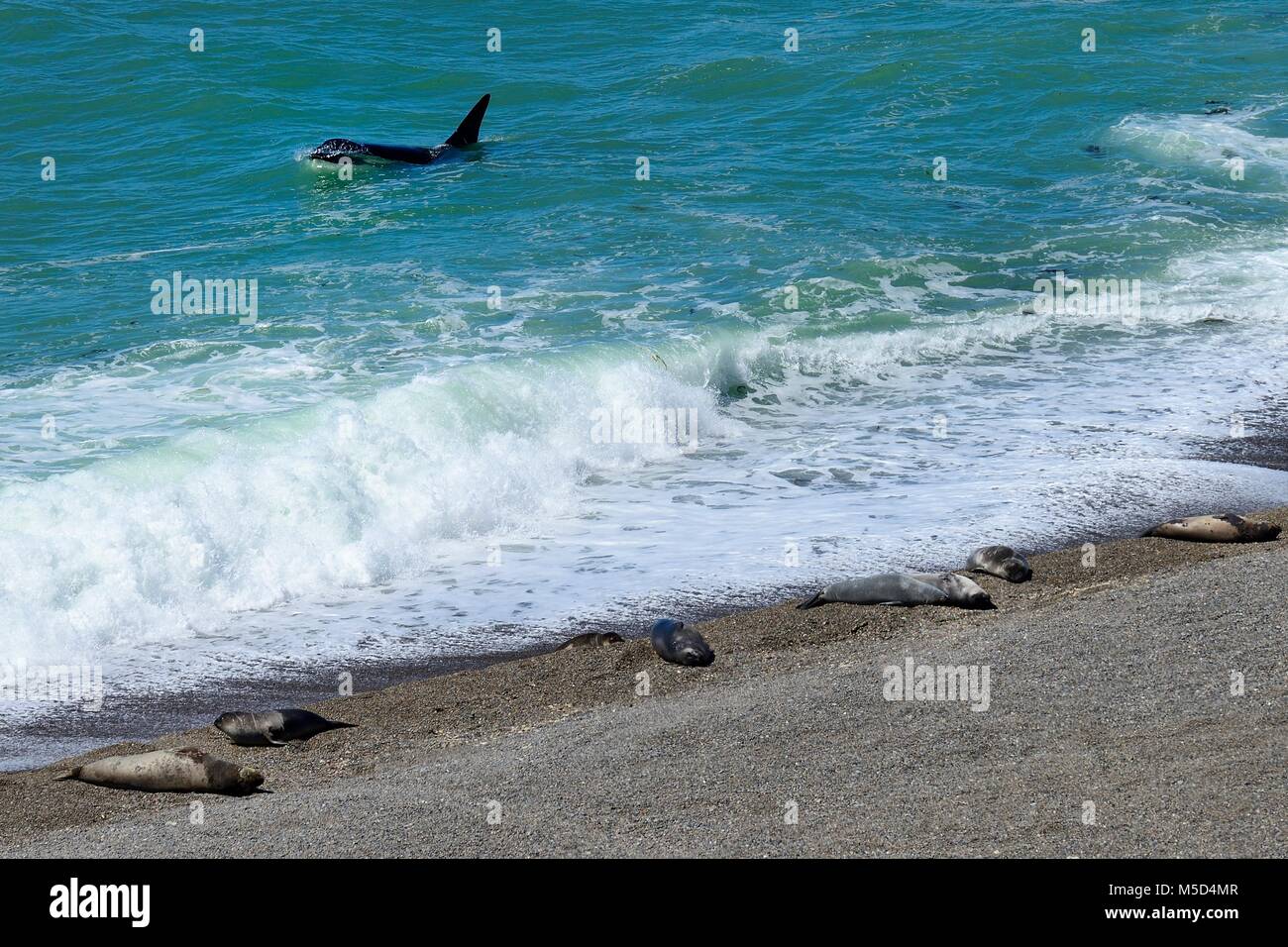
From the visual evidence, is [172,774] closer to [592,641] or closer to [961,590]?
[592,641]

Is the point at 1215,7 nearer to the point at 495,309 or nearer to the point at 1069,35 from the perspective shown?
the point at 1069,35

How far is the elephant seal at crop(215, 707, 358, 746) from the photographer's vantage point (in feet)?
23.5

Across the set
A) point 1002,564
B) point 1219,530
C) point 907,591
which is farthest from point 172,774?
point 1219,530

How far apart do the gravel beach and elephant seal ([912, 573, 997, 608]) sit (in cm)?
10

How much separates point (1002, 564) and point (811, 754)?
10.1ft

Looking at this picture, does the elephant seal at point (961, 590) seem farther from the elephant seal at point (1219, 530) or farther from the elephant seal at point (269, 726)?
the elephant seal at point (269, 726)

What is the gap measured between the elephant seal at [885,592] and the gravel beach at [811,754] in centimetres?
9

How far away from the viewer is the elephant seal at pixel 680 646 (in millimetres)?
7938

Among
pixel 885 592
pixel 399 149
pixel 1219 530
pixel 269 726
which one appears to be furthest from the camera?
pixel 399 149

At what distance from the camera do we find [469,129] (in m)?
20.2

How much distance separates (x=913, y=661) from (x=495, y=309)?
8.20 meters

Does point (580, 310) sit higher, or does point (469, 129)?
point (469, 129)

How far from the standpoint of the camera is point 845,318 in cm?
1496
